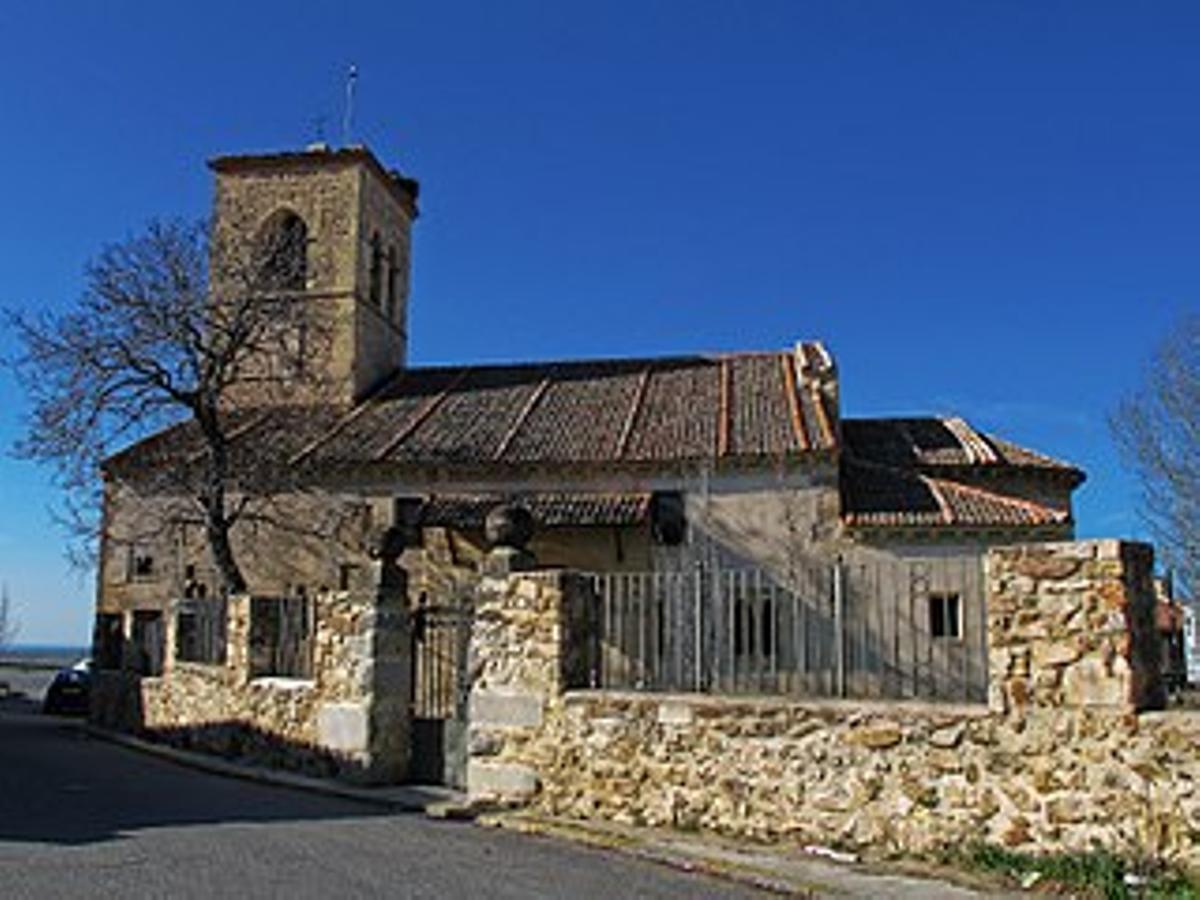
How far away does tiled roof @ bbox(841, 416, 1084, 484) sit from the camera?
21.7 m

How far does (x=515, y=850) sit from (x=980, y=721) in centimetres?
365

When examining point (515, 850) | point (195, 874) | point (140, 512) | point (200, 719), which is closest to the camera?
point (195, 874)

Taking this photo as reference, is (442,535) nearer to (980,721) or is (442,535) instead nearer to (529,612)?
(529,612)

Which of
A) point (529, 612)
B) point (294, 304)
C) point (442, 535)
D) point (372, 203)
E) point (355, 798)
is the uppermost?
point (372, 203)

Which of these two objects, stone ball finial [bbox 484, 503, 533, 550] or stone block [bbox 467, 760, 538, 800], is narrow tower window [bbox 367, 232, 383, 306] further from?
stone block [bbox 467, 760, 538, 800]

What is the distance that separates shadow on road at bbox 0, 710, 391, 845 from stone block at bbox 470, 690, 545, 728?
1.33 m

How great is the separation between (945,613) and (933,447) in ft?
27.9

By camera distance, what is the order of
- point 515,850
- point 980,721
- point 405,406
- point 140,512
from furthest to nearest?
point 405,406
point 140,512
point 515,850
point 980,721

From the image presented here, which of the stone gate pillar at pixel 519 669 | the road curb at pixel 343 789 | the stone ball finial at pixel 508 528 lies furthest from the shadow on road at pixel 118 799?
the stone ball finial at pixel 508 528

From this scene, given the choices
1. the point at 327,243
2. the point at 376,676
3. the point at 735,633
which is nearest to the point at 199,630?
the point at 376,676

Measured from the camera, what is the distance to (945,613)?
15.2 meters

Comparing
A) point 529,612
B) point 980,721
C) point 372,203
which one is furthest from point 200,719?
point 372,203

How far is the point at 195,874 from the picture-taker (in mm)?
7344

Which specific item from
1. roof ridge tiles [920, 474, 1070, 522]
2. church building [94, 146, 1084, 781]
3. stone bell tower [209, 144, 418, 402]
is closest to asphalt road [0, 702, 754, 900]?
church building [94, 146, 1084, 781]
